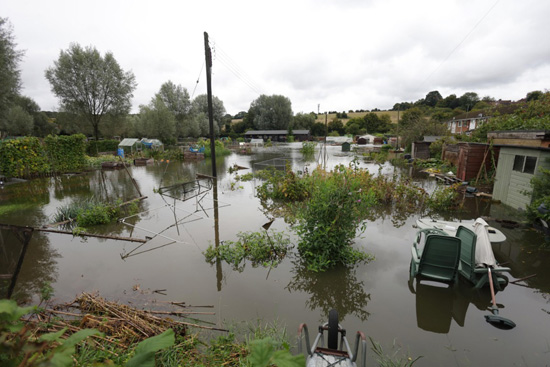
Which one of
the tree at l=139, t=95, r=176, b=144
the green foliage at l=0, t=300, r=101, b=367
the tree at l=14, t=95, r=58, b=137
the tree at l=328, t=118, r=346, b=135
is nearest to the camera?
the green foliage at l=0, t=300, r=101, b=367

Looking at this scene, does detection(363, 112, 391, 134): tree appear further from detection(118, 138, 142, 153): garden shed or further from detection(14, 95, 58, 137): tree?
detection(14, 95, 58, 137): tree

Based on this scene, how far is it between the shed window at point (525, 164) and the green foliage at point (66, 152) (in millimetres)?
26210

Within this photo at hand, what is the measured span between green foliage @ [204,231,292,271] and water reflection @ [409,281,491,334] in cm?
324

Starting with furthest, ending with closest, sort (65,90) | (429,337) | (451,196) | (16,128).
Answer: (16,128) → (65,90) → (451,196) → (429,337)

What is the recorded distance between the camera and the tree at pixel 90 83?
29.7 m

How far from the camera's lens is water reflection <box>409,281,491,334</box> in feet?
14.9

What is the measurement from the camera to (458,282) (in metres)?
5.62

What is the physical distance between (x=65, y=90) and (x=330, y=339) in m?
39.6

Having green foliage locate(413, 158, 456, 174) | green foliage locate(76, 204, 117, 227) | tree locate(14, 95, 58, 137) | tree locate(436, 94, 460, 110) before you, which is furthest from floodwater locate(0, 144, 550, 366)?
tree locate(436, 94, 460, 110)

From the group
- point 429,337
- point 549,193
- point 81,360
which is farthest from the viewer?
point 549,193


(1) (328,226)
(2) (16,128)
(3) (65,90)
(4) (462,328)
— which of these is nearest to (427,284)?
(4) (462,328)

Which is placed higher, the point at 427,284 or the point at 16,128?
the point at 16,128

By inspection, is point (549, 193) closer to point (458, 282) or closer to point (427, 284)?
point (458, 282)

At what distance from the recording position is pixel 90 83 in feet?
101
